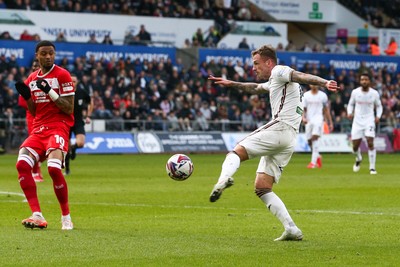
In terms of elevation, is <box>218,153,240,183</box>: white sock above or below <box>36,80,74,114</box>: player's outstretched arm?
below

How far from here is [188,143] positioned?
4225 centimetres

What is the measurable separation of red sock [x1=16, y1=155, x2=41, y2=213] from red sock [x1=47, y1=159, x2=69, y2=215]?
28cm

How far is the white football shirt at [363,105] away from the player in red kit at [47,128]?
1571cm

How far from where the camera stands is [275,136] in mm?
12109

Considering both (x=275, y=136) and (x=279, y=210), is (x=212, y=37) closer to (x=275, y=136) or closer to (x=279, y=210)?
(x=275, y=136)

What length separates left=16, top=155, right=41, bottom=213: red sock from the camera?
13125 millimetres

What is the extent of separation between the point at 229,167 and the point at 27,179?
3101 mm

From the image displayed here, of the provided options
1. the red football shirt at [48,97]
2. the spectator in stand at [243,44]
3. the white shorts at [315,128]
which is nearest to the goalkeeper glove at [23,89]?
the red football shirt at [48,97]

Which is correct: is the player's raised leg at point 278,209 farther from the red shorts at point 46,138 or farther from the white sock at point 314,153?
the white sock at point 314,153

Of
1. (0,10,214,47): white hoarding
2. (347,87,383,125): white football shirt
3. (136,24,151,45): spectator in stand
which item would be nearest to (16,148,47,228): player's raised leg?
(347,87,383,125): white football shirt

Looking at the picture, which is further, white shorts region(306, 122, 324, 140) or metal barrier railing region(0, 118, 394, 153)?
metal barrier railing region(0, 118, 394, 153)

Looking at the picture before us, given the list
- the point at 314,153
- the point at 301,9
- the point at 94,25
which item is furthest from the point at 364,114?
the point at 301,9

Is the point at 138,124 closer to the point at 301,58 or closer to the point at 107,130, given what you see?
the point at 107,130

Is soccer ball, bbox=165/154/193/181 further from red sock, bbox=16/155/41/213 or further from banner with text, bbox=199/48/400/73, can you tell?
banner with text, bbox=199/48/400/73
